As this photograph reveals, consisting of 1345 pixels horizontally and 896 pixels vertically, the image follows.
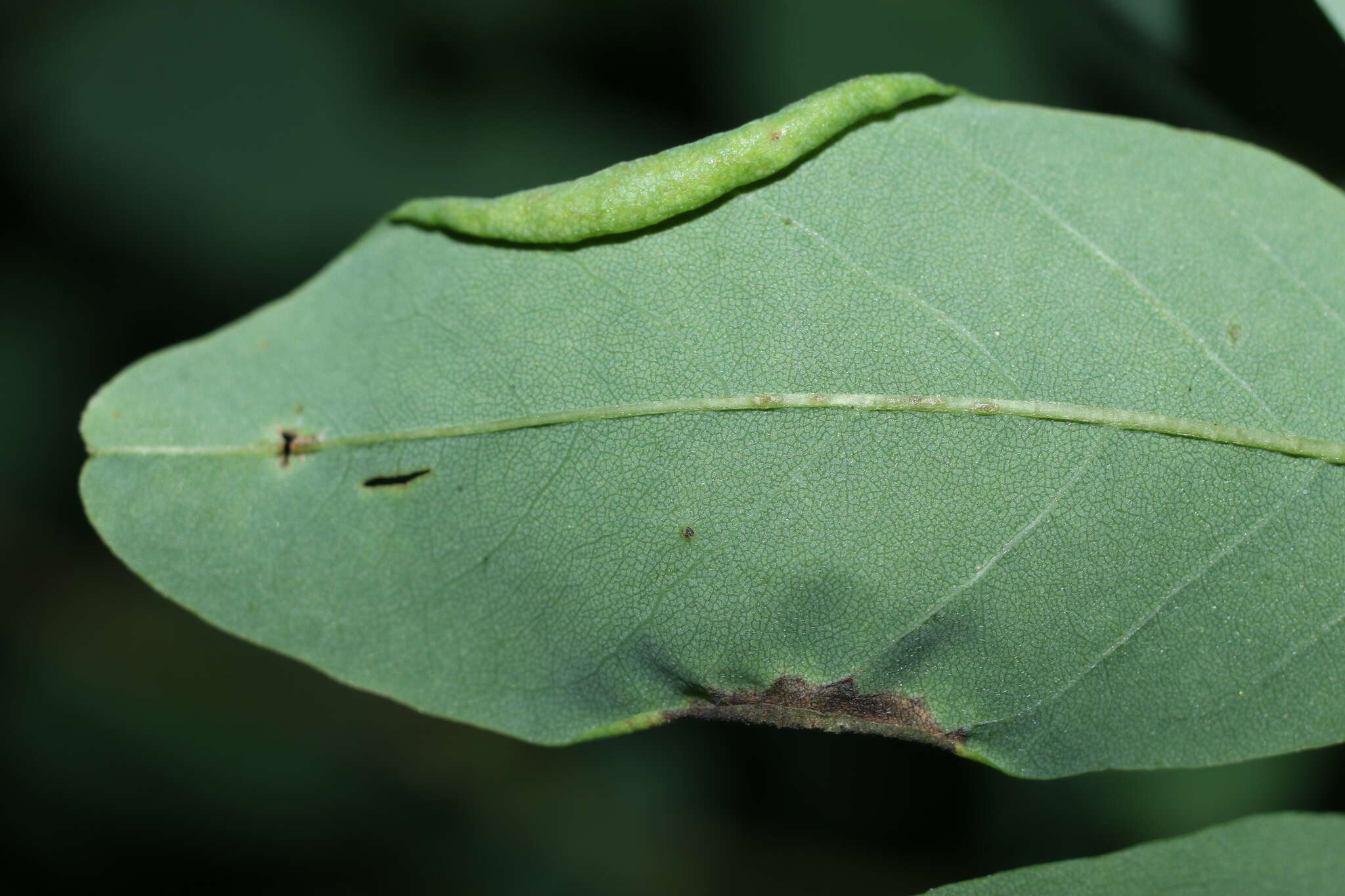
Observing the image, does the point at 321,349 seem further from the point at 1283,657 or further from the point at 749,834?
the point at 749,834

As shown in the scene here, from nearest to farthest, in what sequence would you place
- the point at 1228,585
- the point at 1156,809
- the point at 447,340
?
1. the point at 1228,585
2. the point at 447,340
3. the point at 1156,809

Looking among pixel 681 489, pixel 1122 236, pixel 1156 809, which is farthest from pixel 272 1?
pixel 1156 809

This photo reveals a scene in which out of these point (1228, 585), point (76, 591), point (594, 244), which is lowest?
point (76, 591)

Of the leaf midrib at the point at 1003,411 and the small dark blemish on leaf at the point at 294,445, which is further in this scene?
the small dark blemish on leaf at the point at 294,445

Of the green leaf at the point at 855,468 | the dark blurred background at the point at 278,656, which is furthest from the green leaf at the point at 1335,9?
the dark blurred background at the point at 278,656

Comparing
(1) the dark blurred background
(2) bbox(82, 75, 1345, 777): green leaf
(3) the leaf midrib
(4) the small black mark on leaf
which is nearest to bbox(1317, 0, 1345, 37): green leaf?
(2) bbox(82, 75, 1345, 777): green leaf

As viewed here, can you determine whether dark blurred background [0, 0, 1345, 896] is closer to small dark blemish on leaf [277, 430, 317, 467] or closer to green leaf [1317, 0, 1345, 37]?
green leaf [1317, 0, 1345, 37]

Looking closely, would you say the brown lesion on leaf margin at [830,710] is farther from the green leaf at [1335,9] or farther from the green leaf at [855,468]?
the green leaf at [1335,9]
